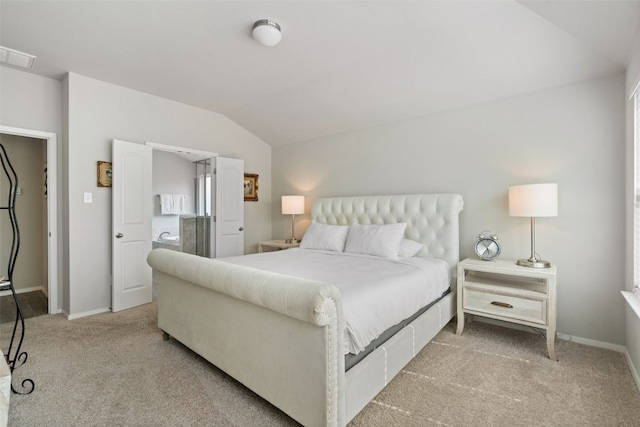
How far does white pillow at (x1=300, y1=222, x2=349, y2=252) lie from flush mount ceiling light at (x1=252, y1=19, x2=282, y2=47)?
2.04m

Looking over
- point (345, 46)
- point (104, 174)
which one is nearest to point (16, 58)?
point (104, 174)

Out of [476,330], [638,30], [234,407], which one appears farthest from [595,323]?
[234,407]

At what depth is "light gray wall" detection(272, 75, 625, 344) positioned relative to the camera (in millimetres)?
2459

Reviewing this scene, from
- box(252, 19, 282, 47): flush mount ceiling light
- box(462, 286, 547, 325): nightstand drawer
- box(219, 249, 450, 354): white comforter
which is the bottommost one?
box(462, 286, 547, 325): nightstand drawer

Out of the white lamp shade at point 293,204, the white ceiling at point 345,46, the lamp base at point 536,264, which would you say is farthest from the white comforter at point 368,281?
the white ceiling at point 345,46

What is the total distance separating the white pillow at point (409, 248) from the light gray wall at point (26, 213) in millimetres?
4813

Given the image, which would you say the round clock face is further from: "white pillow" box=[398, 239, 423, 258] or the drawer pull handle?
"white pillow" box=[398, 239, 423, 258]

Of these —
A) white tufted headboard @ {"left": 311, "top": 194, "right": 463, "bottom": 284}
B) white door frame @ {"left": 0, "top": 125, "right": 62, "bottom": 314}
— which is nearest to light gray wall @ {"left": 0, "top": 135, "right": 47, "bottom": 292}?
white door frame @ {"left": 0, "top": 125, "right": 62, "bottom": 314}

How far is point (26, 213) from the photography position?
14.0 feet

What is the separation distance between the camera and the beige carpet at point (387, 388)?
167 centimetres

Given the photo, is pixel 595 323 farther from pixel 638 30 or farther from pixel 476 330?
pixel 638 30

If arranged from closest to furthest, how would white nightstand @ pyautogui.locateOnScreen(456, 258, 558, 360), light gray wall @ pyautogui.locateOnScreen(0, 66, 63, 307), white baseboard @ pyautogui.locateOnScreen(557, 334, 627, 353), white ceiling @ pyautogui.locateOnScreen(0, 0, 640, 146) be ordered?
white ceiling @ pyautogui.locateOnScreen(0, 0, 640, 146)
white nightstand @ pyautogui.locateOnScreen(456, 258, 558, 360)
white baseboard @ pyautogui.locateOnScreen(557, 334, 627, 353)
light gray wall @ pyautogui.locateOnScreen(0, 66, 63, 307)

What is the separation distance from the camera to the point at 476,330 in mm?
2873

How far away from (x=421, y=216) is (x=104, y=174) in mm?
3563
